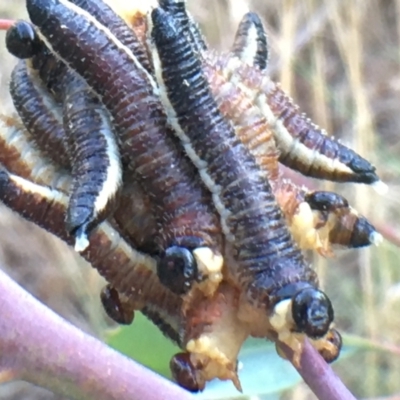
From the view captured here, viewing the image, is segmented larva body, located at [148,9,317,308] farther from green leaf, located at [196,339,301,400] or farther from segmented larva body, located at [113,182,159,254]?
green leaf, located at [196,339,301,400]

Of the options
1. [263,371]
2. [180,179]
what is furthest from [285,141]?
[263,371]

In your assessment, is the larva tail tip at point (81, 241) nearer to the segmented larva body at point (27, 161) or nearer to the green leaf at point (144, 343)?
the segmented larva body at point (27, 161)

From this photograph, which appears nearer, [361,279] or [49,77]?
[49,77]

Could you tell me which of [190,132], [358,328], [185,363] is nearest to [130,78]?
[190,132]

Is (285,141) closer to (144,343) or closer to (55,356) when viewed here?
(55,356)

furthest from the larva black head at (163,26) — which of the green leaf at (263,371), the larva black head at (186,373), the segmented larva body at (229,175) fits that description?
the green leaf at (263,371)

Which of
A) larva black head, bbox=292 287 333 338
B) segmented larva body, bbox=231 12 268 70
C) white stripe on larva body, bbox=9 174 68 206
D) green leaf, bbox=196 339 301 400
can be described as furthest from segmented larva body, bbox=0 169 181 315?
green leaf, bbox=196 339 301 400

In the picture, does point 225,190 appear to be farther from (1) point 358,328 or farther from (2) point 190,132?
(1) point 358,328
